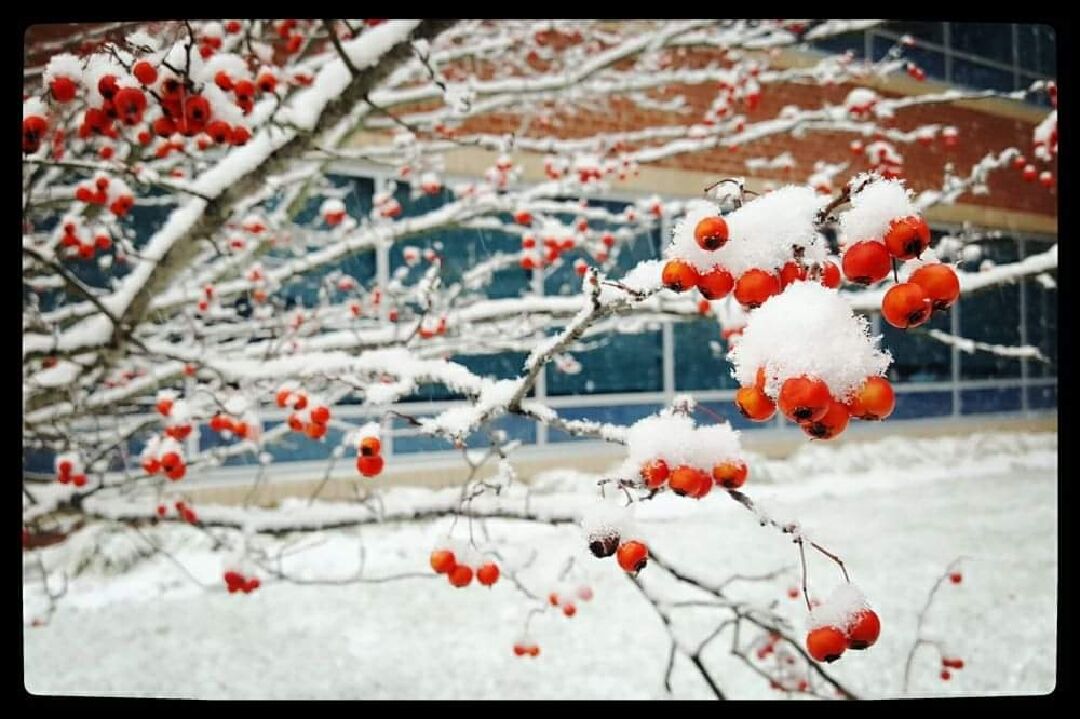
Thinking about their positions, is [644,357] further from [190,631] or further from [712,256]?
[712,256]

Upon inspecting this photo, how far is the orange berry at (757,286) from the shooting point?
71cm

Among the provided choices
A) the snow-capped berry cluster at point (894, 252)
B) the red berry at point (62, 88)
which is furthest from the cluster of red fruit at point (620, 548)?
the red berry at point (62, 88)

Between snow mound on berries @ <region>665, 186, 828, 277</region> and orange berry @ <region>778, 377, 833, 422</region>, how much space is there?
16 centimetres

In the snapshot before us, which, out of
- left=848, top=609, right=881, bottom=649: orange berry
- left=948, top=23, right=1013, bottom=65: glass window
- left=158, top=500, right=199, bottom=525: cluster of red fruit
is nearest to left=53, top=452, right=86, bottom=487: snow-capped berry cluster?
left=158, top=500, right=199, bottom=525: cluster of red fruit

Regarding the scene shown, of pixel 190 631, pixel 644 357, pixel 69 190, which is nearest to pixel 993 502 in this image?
pixel 644 357

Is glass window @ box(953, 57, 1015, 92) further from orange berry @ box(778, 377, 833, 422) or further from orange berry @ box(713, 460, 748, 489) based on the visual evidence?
orange berry @ box(778, 377, 833, 422)

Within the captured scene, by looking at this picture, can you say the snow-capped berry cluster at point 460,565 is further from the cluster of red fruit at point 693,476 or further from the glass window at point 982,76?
the glass window at point 982,76

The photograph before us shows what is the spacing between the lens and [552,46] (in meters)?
3.58

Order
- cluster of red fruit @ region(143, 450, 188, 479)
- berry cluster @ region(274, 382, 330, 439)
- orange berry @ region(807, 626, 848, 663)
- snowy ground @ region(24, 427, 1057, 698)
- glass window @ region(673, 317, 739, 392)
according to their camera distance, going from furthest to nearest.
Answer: glass window @ region(673, 317, 739, 392)
snowy ground @ region(24, 427, 1057, 698)
cluster of red fruit @ region(143, 450, 188, 479)
berry cluster @ region(274, 382, 330, 439)
orange berry @ region(807, 626, 848, 663)

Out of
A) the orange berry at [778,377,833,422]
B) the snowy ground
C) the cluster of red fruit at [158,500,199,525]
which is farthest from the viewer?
the snowy ground

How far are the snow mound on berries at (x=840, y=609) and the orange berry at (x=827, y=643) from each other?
1 centimetres

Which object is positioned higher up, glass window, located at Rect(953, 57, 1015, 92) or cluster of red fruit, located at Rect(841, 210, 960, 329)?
glass window, located at Rect(953, 57, 1015, 92)

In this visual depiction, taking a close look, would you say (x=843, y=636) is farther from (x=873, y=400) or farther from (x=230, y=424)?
(x=230, y=424)

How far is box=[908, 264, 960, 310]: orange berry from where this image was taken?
2.18 ft
